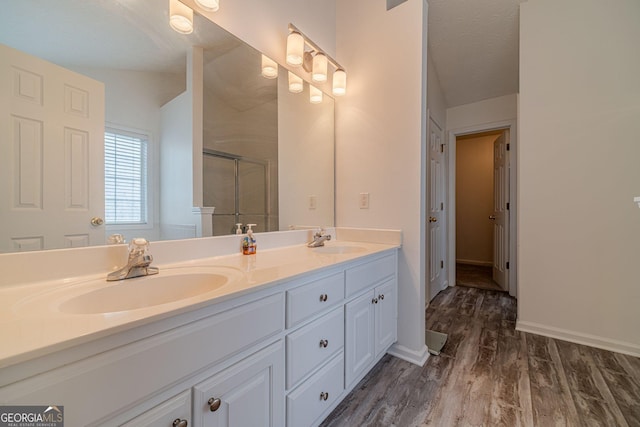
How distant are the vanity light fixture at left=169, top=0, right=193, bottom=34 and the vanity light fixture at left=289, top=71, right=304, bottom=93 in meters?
0.68

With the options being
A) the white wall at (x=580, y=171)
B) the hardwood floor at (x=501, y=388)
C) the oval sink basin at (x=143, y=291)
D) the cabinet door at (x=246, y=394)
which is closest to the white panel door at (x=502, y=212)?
the white wall at (x=580, y=171)

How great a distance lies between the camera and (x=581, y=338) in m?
1.92

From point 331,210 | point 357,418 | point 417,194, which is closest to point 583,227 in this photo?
point 417,194

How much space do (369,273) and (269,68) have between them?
1343 millimetres

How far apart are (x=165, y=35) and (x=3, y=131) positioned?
2.20 feet

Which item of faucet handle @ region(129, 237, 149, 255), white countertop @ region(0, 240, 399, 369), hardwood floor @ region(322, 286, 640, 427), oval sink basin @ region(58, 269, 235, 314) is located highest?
faucet handle @ region(129, 237, 149, 255)

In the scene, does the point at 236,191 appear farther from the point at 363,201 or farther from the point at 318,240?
the point at 363,201

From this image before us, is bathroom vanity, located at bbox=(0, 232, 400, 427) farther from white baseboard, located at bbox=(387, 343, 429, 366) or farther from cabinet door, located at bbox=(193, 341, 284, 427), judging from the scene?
white baseboard, located at bbox=(387, 343, 429, 366)

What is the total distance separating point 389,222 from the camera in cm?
178

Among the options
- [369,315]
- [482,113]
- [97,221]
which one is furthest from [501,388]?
[482,113]

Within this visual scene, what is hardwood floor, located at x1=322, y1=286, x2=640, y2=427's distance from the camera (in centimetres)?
122

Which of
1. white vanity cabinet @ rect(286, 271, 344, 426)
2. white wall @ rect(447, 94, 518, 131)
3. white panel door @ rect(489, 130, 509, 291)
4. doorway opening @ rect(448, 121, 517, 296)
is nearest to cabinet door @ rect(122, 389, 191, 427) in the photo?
white vanity cabinet @ rect(286, 271, 344, 426)

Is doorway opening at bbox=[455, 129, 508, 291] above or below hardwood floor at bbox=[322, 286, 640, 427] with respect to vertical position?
above

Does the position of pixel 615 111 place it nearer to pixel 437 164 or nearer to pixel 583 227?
pixel 583 227
